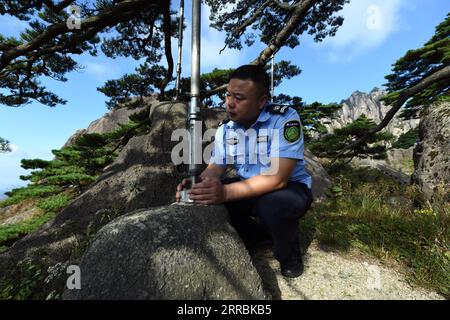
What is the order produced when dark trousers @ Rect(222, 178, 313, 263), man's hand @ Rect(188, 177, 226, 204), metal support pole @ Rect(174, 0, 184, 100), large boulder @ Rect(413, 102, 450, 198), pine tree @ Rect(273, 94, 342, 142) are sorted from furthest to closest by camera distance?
1. pine tree @ Rect(273, 94, 342, 142)
2. metal support pole @ Rect(174, 0, 184, 100)
3. large boulder @ Rect(413, 102, 450, 198)
4. dark trousers @ Rect(222, 178, 313, 263)
5. man's hand @ Rect(188, 177, 226, 204)

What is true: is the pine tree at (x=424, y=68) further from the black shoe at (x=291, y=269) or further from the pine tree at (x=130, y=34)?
the black shoe at (x=291, y=269)

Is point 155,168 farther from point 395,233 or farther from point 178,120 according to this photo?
point 395,233

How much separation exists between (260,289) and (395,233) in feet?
7.12

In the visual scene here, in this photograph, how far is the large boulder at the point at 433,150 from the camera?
6.21 metres

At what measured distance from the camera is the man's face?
87.4 inches

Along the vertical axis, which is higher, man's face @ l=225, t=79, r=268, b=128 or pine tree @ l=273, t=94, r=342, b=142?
Result: pine tree @ l=273, t=94, r=342, b=142

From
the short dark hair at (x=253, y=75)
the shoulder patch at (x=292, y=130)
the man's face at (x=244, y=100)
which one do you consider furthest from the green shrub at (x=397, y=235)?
the short dark hair at (x=253, y=75)

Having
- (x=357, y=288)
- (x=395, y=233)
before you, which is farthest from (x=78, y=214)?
(x=395, y=233)

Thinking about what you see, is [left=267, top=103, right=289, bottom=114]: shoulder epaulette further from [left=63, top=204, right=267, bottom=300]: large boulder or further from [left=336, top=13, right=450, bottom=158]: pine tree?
[left=336, top=13, right=450, bottom=158]: pine tree

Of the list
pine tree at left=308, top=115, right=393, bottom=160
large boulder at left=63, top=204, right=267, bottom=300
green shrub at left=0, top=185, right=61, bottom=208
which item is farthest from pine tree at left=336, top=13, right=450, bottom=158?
green shrub at left=0, top=185, right=61, bottom=208

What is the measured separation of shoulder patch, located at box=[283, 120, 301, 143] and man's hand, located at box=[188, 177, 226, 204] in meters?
0.71

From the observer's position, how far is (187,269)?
65.3 inches

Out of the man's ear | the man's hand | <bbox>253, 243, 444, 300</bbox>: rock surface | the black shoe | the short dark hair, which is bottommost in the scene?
<bbox>253, 243, 444, 300</bbox>: rock surface

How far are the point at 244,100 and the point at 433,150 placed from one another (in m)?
6.68
